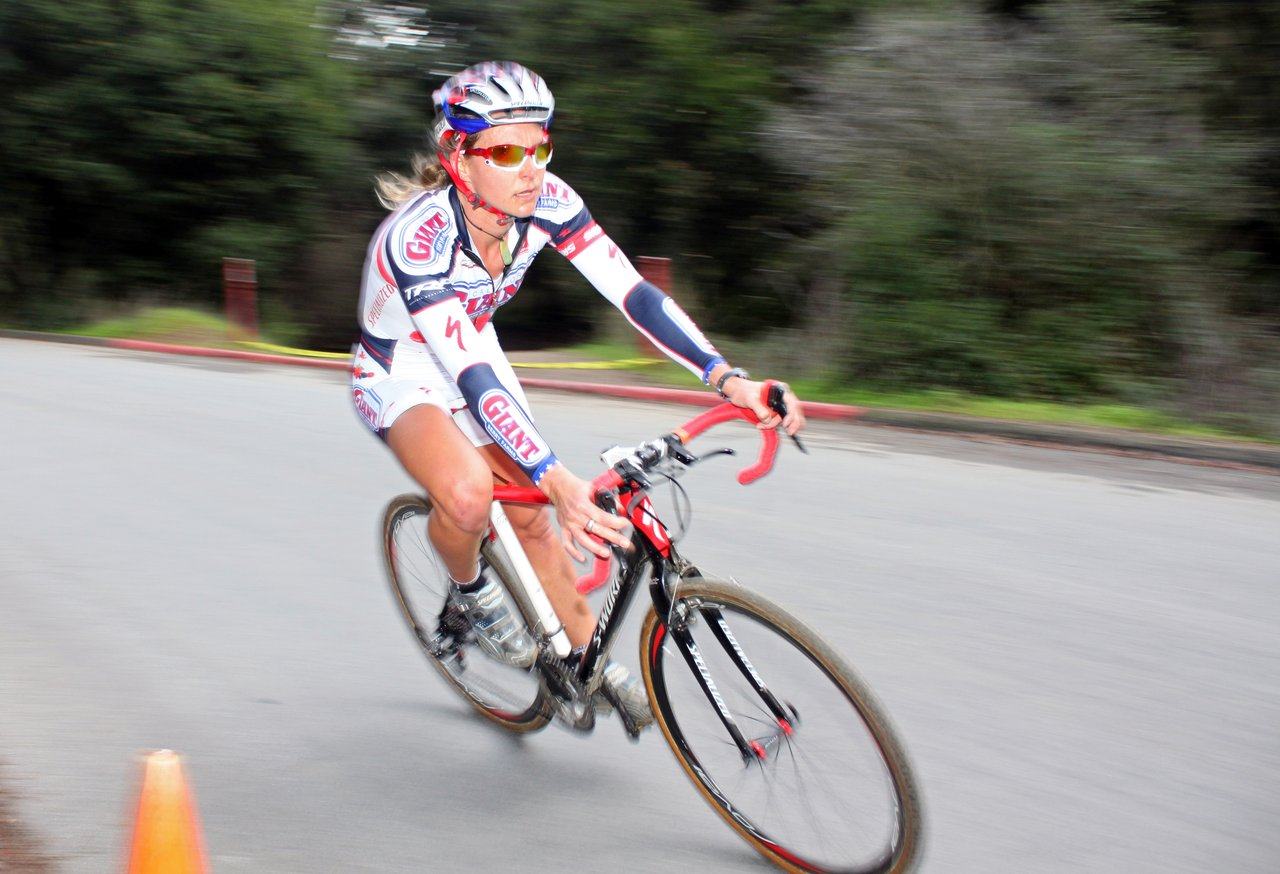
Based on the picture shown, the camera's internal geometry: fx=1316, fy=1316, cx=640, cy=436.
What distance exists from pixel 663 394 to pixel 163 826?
8.46 m

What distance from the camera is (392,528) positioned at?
474cm

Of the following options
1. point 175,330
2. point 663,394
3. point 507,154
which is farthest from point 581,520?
point 175,330

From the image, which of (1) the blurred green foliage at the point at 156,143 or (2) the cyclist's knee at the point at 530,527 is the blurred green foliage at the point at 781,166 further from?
(2) the cyclist's knee at the point at 530,527

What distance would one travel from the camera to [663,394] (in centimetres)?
1104

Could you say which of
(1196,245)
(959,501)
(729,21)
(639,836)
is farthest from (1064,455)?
(729,21)

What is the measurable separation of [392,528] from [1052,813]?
2.41 meters

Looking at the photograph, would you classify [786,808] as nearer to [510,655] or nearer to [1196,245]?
[510,655]

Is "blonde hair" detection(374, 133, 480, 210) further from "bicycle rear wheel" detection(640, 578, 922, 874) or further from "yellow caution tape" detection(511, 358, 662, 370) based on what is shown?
"yellow caution tape" detection(511, 358, 662, 370)

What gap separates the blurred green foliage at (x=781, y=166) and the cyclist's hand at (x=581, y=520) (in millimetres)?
8658

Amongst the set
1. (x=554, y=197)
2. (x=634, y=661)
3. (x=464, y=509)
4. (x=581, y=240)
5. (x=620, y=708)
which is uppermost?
(x=554, y=197)

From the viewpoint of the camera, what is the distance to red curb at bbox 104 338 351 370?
46.1 ft

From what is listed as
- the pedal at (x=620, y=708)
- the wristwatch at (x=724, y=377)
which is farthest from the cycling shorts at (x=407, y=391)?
the pedal at (x=620, y=708)

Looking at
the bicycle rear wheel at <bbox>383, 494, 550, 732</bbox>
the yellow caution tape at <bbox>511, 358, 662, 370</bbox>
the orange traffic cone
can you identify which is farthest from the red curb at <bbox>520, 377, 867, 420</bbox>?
the orange traffic cone

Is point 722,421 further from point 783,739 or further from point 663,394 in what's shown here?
point 663,394
